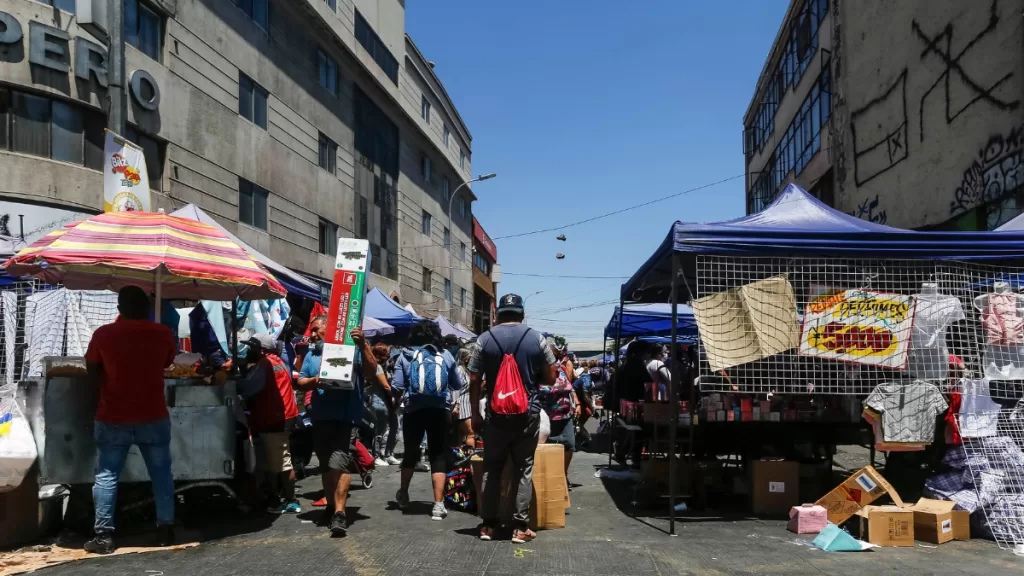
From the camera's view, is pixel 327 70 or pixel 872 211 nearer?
pixel 872 211

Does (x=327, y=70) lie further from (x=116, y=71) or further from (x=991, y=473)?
(x=991, y=473)

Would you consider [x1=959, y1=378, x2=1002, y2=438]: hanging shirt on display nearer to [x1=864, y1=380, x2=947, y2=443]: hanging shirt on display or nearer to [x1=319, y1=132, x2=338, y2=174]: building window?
[x1=864, y1=380, x2=947, y2=443]: hanging shirt on display

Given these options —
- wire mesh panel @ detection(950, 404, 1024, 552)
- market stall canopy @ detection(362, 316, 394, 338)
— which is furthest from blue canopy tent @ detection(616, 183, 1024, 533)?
market stall canopy @ detection(362, 316, 394, 338)

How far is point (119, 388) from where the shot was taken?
577 centimetres

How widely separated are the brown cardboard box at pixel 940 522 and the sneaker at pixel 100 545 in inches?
254

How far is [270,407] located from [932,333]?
6.32m

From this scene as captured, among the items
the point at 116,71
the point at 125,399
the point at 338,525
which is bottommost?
the point at 338,525

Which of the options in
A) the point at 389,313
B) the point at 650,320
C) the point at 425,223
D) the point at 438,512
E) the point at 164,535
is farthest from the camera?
the point at 425,223

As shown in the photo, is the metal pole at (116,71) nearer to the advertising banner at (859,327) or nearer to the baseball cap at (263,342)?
the baseball cap at (263,342)

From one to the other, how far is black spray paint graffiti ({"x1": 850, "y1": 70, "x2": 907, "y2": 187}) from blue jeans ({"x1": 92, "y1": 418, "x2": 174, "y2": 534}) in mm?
16029

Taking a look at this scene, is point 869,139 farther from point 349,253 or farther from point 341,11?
point 341,11

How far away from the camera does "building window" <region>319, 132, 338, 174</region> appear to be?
86.7 ft

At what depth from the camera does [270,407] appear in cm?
733

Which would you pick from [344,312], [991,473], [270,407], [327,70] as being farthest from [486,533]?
[327,70]
